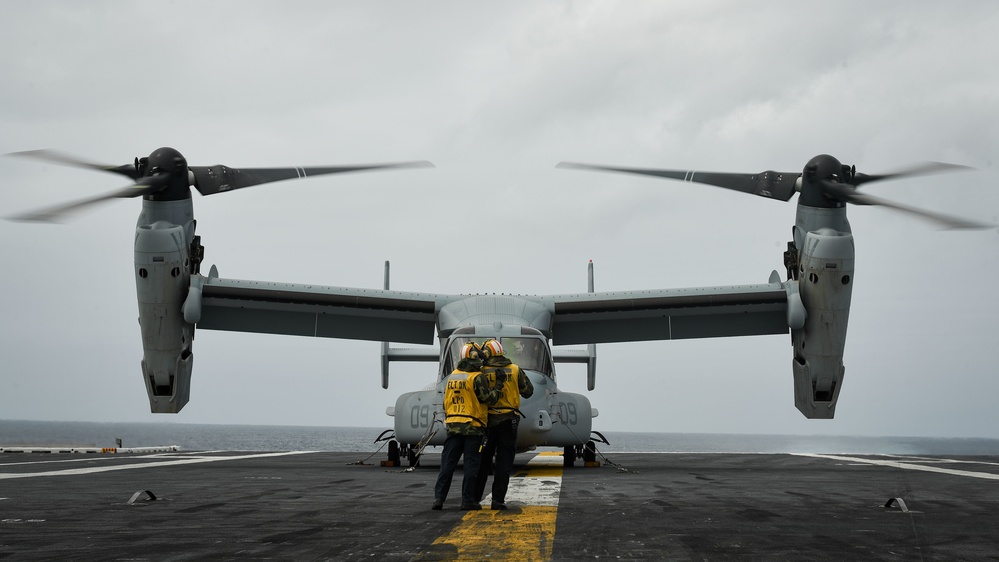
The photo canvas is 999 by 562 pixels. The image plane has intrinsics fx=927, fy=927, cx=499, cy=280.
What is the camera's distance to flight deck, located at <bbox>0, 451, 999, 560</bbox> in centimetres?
623

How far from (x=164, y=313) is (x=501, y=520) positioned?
1199cm

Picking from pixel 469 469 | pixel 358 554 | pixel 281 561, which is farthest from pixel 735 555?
pixel 469 469

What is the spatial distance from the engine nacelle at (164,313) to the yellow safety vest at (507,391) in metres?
10.4

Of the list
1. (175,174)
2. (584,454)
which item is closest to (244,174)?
(175,174)

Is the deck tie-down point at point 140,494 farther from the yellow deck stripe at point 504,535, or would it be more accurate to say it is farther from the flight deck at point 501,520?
the yellow deck stripe at point 504,535

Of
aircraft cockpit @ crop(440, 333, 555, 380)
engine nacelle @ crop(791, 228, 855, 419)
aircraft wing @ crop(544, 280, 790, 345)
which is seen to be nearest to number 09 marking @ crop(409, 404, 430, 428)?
aircraft cockpit @ crop(440, 333, 555, 380)

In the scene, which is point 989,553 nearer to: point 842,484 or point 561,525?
point 561,525

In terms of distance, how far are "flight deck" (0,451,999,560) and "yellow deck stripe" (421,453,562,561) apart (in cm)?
2

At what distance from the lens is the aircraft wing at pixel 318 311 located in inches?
763

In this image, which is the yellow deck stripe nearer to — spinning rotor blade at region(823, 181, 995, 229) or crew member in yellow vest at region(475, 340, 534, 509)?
crew member in yellow vest at region(475, 340, 534, 509)

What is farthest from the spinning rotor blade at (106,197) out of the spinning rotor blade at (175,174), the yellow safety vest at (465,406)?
the yellow safety vest at (465,406)

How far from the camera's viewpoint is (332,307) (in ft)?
66.5

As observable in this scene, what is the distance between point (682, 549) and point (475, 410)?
340 cm

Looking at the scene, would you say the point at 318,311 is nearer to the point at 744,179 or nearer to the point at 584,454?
the point at 584,454
